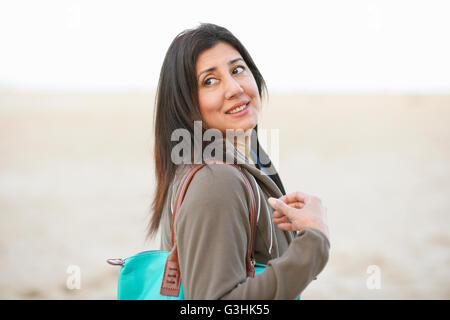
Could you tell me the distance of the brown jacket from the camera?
136 centimetres

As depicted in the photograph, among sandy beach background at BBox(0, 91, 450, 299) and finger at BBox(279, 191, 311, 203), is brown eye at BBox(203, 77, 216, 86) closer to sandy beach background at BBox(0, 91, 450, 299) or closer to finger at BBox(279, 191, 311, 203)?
finger at BBox(279, 191, 311, 203)

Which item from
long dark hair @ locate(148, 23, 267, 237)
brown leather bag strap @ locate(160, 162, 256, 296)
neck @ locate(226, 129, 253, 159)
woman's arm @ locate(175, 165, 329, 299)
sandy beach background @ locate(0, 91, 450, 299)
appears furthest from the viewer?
sandy beach background @ locate(0, 91, 450, 299)

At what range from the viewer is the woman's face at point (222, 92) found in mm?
1827

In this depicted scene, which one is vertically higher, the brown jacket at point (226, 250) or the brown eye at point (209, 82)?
the brown eye at point (209, 82)

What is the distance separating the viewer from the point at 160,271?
1581 mm

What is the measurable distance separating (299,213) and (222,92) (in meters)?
0.62

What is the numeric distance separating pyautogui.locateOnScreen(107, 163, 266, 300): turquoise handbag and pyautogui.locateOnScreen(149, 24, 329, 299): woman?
0.05m

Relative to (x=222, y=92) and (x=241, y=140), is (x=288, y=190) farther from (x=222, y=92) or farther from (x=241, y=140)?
(x=222, y=92)

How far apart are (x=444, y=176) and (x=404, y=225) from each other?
13.2 feet

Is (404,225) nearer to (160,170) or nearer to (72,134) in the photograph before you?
(160,170)

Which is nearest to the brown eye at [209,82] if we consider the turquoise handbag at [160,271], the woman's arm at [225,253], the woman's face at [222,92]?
the woman's face at [222,92]

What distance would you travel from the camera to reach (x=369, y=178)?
11.1m

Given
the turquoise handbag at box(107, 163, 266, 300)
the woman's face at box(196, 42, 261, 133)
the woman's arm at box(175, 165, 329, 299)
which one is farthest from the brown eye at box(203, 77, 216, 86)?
the woman's arm at box(175, 165, 329, 299)

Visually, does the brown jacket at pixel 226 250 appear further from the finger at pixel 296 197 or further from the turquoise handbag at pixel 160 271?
the finger at pixel 296 197
